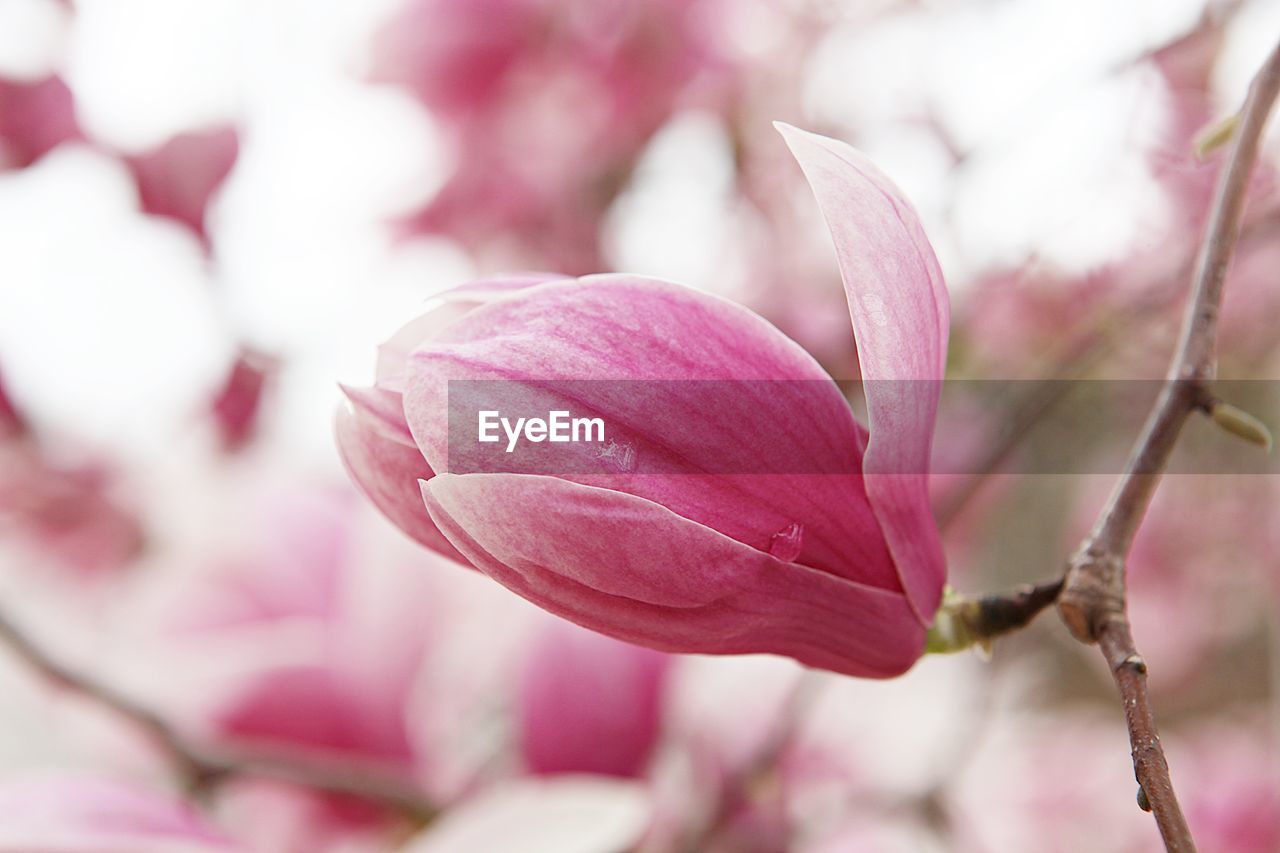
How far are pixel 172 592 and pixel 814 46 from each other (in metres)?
0.54

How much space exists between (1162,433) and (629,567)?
0.38ft

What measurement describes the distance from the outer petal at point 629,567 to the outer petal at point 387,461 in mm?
21

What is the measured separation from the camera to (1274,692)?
100 cm

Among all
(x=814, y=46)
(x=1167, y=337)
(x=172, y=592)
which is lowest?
(x=172, y=592)

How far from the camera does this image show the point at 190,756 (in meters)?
0.39

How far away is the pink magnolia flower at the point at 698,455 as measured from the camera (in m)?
0.18

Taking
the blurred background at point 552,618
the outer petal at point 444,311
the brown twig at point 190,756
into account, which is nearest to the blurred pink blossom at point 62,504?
the blurred background at point 552,618

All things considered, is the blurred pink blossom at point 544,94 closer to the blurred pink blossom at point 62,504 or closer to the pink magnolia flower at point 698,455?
the blurred pink blossom at point 62,504

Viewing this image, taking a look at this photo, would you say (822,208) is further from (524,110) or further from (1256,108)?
(524,110)

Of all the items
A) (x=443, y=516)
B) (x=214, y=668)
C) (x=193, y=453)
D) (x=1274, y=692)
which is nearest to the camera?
(x=443, y=516)

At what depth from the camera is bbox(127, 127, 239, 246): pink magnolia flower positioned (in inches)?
28.4

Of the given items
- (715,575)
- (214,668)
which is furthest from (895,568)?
(214,668)

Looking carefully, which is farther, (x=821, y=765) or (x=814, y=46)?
(x=814, y=46)

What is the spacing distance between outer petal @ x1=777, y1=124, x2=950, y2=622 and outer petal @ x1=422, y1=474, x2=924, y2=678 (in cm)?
2
